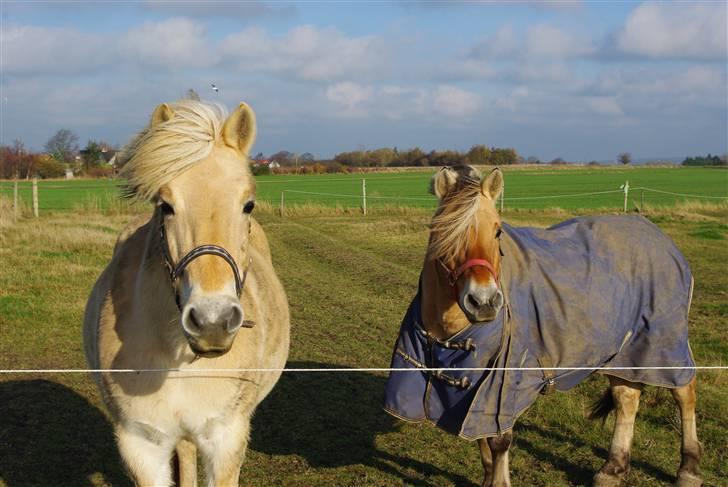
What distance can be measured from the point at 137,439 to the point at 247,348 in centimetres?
62

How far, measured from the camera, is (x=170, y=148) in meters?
2.61

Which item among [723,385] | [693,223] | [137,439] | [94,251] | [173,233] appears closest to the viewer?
[173,233]

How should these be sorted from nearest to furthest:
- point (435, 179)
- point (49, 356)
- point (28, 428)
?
point (435, 179), point (28, 428), point (49, 356)

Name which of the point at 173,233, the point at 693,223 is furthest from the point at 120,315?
the point at 693,223

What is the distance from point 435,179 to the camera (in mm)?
4242

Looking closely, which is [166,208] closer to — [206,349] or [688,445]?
[206,349]

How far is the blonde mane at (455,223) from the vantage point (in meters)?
3.85

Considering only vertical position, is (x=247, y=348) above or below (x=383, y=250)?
above

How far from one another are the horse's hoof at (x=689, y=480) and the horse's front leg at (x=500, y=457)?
4.10ft

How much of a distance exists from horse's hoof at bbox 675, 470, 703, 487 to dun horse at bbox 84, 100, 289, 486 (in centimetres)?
284

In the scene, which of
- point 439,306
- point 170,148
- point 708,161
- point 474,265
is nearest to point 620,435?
point 439,306

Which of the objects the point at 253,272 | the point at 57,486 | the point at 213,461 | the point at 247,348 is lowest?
the point at 57,486

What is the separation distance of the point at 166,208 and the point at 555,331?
8.47 feet

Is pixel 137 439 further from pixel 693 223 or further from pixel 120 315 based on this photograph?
pixel 693 223
